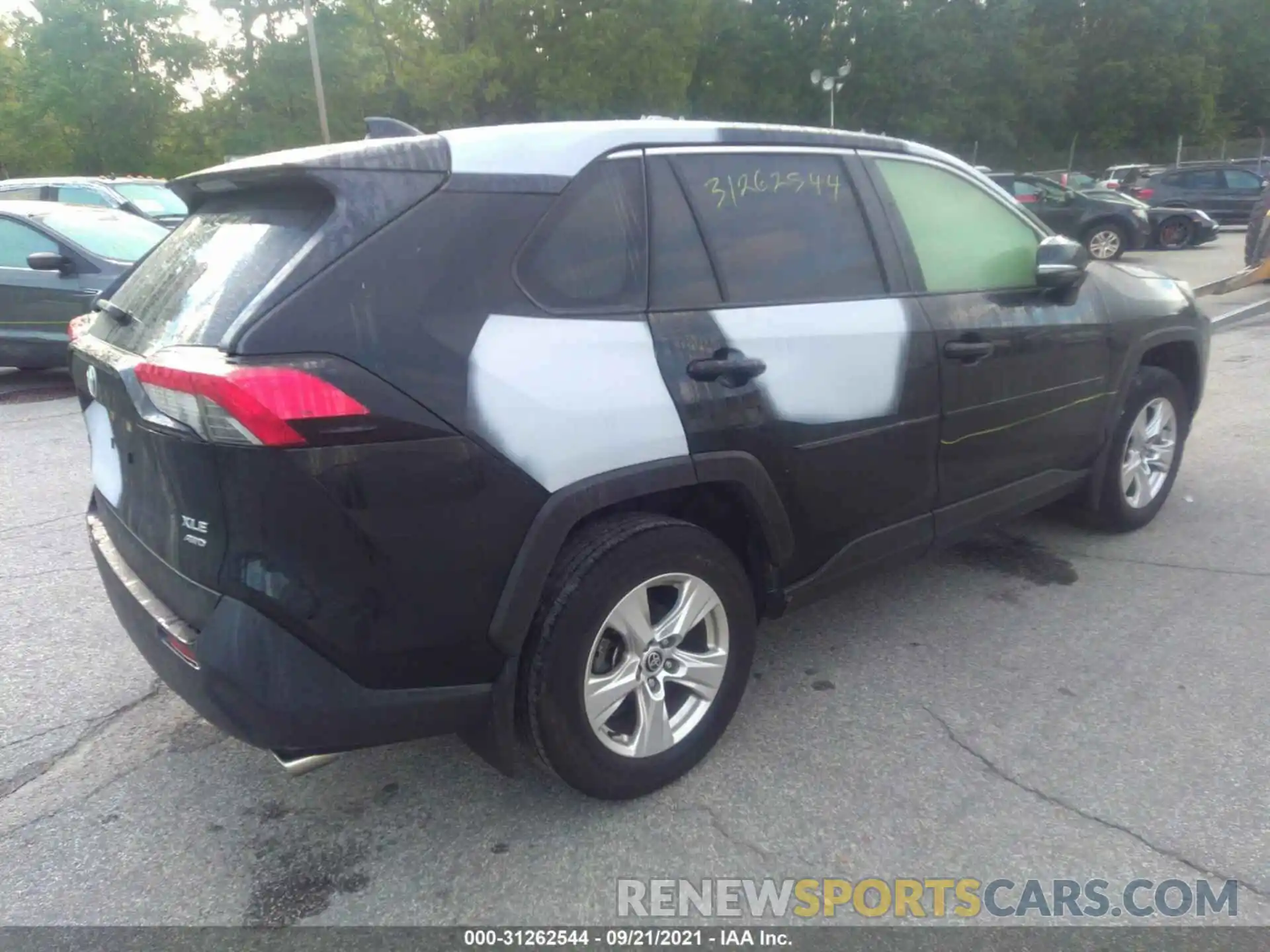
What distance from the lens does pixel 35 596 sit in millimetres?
4281

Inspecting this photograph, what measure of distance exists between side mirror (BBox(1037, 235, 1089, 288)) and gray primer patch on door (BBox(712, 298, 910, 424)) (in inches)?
35.4

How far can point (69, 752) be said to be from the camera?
3150mm

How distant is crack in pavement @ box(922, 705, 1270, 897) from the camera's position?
2.50 metres

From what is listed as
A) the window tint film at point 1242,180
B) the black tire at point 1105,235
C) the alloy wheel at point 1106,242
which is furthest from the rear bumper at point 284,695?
the window tint film at point 1242,180

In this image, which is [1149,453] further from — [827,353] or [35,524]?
[35,524]

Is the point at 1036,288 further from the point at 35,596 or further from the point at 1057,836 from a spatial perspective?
the point at 35,596

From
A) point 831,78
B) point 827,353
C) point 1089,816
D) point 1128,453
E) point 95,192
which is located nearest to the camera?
point 1089,816

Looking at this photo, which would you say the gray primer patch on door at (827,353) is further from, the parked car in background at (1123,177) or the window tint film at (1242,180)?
the parked car in background at (1123,177)

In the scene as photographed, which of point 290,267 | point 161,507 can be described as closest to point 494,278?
point 290,267

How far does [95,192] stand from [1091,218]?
16756 mm

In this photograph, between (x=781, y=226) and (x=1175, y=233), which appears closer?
(x=781, y=226)

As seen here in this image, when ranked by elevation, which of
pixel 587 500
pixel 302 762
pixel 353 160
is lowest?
pixel 302 762

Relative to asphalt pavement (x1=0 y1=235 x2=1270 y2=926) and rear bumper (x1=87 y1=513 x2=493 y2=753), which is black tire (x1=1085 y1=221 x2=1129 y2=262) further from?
rear bumper (x1=87 y1=513 x2=493 y2=753)

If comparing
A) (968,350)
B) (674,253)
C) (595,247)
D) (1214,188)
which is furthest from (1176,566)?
(1214,188)
